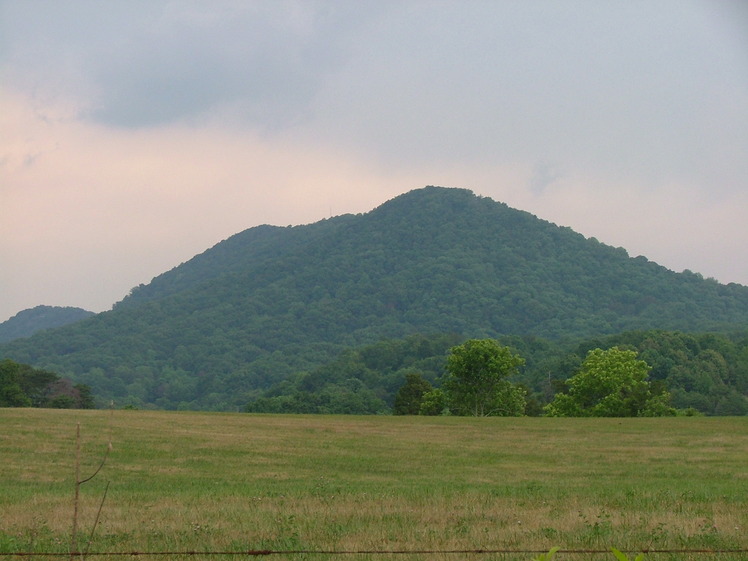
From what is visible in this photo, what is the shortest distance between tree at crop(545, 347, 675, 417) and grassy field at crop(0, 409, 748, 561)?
92.1 ft

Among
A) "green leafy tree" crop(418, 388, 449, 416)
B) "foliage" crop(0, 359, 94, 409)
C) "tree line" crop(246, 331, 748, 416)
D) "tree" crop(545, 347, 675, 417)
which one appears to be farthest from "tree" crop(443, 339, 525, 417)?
"foliage" crop(0, 359, 94, 409)

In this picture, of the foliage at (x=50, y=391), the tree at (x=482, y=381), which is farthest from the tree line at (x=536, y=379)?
the foliage at (x=50, y=391)

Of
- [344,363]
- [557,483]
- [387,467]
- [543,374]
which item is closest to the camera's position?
[557,483]

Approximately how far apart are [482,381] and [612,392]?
13.8 m

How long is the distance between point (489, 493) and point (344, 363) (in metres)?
151

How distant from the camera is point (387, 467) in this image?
29766 millimetres

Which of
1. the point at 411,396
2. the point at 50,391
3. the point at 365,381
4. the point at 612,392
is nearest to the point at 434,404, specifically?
the point at 411,396

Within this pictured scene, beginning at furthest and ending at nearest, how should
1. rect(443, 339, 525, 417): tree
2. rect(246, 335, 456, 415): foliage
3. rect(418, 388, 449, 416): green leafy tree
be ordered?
rect(246, 335, 456, 415): foliage < rect(418, 388, 449, 416): green leafy tree < rect(443, 339, 525, 417): tree

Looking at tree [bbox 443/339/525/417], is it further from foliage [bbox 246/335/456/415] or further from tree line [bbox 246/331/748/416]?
foliage [bbox 246/335/456/415]

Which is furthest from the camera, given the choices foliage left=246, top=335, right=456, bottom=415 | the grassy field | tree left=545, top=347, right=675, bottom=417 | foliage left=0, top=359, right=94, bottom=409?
foliage left=246, top=335, right=456, bottom=415

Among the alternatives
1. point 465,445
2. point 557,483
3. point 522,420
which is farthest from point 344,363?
point 557,483

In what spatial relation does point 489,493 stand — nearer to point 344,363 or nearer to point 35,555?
point 35,555

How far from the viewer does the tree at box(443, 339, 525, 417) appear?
7938cm

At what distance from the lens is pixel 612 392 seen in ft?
272
